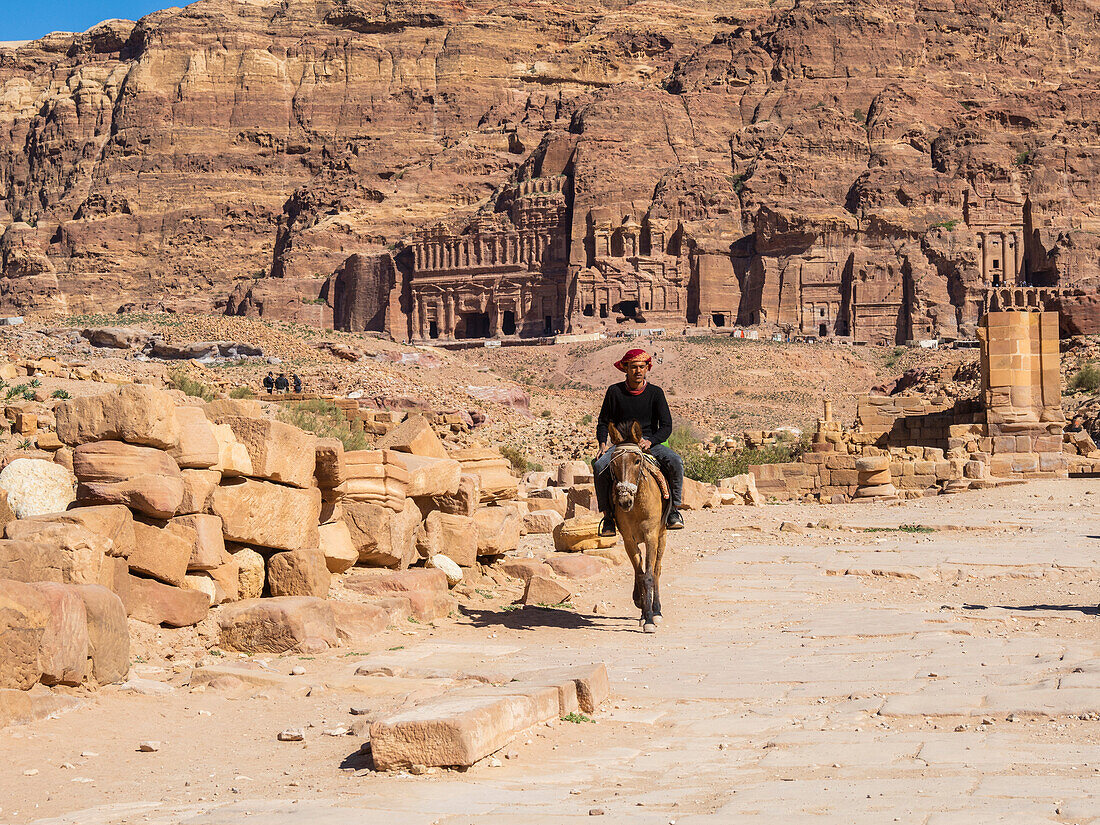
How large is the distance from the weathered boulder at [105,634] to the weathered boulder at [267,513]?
6.00 ft

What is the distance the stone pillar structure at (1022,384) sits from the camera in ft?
81.3

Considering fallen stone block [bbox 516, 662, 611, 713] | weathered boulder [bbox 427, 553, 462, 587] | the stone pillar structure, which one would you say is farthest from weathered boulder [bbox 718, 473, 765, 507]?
fallen stone block [bbox 516, 662, 611, 713]

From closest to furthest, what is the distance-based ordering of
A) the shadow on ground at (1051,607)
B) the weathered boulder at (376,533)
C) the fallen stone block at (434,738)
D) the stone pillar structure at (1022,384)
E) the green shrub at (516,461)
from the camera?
the fallen stone block at (434,738)
the shadow on ground at (1051,607)
the weathered boulder at (376,533)
the stone pillar structure at (1022,384)
the green shrub at (516,461)

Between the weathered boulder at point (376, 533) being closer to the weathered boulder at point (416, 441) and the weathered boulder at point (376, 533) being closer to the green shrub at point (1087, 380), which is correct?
the weathered boulder at point (416, 441)

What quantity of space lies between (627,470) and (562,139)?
86.2 m

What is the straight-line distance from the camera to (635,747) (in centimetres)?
606

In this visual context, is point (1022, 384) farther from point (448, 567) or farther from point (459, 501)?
point (448, 567)

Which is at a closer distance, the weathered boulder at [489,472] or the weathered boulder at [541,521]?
the weathered boulder at [489,472]

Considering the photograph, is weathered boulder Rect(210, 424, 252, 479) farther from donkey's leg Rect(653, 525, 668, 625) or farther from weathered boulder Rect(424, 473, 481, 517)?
donkey's leg Rect(653, 525, 668, 625)

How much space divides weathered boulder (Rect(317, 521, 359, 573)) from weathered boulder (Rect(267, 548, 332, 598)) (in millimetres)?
541

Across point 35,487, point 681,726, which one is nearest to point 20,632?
point 35,487

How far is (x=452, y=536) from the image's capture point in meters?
11.8

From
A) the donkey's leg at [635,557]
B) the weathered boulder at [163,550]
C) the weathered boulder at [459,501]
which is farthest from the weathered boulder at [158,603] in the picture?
the weathered boulder at [459,501]

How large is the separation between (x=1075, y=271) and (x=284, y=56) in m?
87.9
